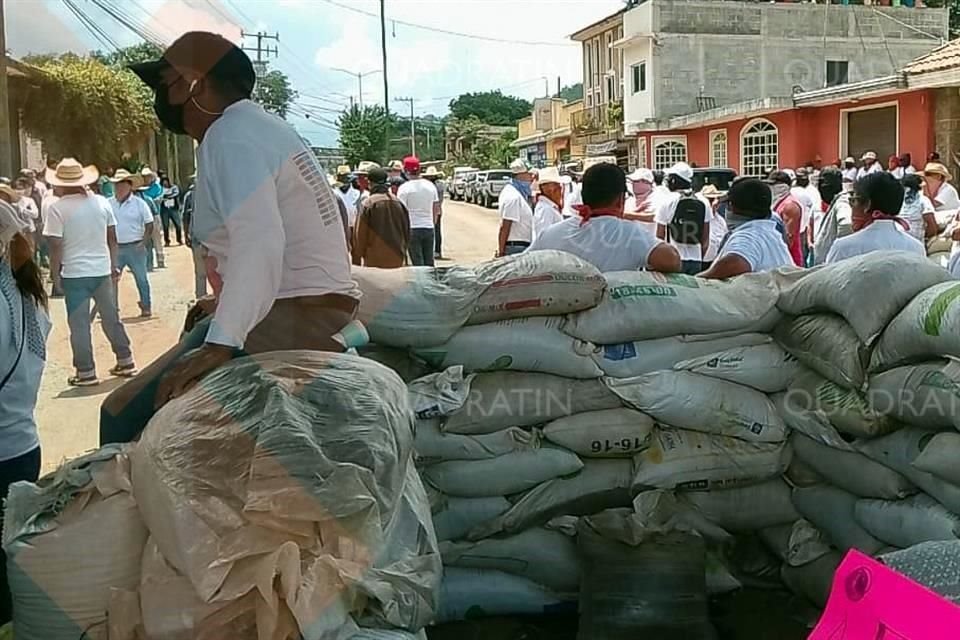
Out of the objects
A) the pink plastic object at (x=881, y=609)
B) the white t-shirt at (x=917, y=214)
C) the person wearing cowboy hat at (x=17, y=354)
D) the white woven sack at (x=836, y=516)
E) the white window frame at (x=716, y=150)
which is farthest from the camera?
the white window frame at (x=716, y=150)

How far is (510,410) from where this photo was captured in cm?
342

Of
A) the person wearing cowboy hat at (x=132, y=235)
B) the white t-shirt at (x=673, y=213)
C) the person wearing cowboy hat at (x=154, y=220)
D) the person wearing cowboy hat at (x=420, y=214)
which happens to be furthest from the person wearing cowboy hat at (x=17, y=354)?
the person wearing cowboy hat at (x=154, y=220)

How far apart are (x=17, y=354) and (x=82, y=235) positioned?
16.1ft

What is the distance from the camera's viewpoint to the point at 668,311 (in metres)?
3.49

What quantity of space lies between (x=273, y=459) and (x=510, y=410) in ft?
5.30

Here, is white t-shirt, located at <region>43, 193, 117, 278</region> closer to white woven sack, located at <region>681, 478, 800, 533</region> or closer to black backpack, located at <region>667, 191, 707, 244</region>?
black backpack, located at <region>667, 191, 707, 244</region>

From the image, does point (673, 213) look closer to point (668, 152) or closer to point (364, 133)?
point (668, 152)

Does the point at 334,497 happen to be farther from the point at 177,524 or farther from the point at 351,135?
the point at 351,135

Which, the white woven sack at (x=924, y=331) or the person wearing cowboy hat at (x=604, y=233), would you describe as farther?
the person wearing cowboy hat at (x=604, y=233)

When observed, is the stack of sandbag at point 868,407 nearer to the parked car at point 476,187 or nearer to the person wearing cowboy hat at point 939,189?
the person wearing cowboy hat at point 939,189

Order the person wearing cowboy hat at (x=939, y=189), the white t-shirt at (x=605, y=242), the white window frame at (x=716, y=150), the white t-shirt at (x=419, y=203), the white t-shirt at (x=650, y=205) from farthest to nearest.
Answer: the white window frame at (x=716, y=150)
the white t-shirt at (x=419, y=203)
the person wearing cowboy hat at (x=939, y=189)
the white t-shirt at (x=650, y=205)
the white t-shirt at (x=605, y=242)

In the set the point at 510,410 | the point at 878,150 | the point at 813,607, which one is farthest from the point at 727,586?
the point at 878,150

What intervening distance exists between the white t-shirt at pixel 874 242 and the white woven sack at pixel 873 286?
1.03 metres

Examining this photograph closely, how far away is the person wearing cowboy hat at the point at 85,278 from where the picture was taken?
7.34 m
